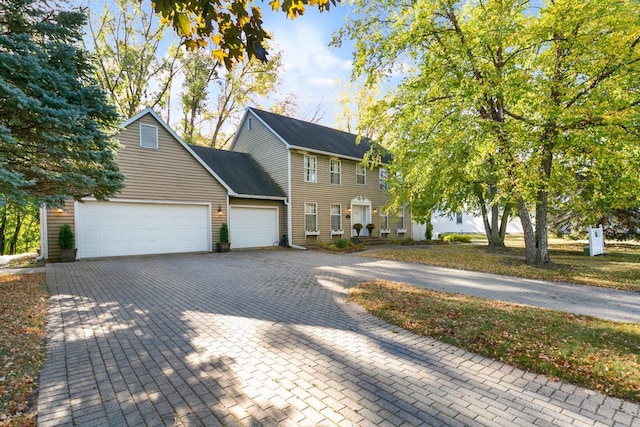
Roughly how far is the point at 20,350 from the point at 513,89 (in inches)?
458

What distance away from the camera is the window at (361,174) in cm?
2022

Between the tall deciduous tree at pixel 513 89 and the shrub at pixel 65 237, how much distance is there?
10808 mm

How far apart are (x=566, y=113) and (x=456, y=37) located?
3988 millimetres

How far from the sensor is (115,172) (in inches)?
314

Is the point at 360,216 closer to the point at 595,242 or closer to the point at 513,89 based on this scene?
the point at 595,242

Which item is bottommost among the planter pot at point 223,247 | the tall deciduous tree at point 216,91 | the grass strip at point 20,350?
the grass strip at point 20,350

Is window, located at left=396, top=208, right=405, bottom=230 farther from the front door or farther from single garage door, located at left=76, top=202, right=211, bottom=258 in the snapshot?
single garage door, located at left=76, top=202, right=211, bottom=258

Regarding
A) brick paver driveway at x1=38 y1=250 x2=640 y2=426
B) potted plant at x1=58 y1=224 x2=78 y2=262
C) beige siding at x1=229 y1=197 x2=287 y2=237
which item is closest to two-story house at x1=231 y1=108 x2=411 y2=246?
beige siding at x1=229 y1=197 x2=287 y2=237

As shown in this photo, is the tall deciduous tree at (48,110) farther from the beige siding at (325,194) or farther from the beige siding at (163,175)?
the beige siding at (325,194)

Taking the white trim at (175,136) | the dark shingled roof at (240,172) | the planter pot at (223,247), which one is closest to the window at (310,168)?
the dark shingled roof at (240,172)

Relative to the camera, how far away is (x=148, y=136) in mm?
12672

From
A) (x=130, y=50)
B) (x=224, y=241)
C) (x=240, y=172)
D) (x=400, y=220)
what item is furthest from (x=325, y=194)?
(x=130, y=50)

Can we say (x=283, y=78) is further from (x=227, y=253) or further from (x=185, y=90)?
(x=227, y=253)

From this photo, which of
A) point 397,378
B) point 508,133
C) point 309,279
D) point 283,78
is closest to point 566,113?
point 508,133
